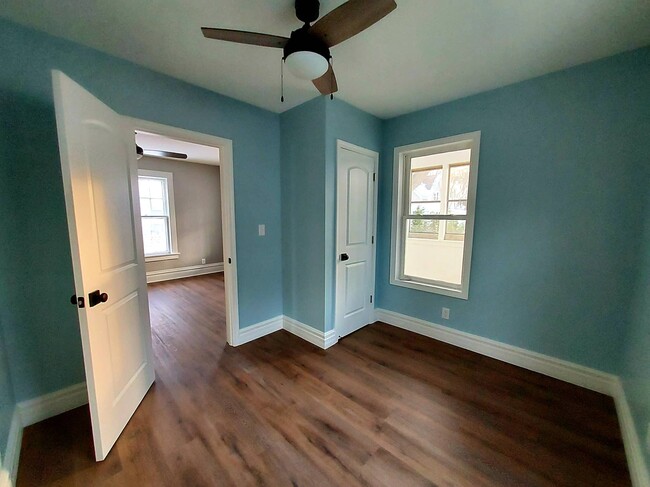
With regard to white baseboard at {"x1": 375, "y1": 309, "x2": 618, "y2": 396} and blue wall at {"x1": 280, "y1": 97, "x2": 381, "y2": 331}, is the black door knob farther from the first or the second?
white baseboard at {"x1": 375, "y1": 309, "x2": 618, "y2": 396}

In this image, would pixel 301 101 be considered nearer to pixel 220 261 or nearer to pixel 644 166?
pixel 644 166

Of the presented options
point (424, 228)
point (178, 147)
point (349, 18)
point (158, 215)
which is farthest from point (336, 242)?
point (158, 215)

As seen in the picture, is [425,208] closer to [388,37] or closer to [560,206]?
[560,206]

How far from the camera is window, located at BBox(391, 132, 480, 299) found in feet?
8.18

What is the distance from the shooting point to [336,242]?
2551mm

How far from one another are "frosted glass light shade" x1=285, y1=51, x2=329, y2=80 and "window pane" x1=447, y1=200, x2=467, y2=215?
75.9 inches

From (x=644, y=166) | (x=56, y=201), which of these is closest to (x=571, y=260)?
(x=644, y=166)

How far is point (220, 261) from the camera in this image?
6.04 m

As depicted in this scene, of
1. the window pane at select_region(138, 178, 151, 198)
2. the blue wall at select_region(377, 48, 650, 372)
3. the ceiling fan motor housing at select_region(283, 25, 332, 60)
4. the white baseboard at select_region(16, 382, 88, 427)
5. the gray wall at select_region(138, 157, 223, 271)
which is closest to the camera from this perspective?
the ceiling fan motor housing at select_region(283, 25, 332, 60)

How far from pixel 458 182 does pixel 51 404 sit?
3.74 meters

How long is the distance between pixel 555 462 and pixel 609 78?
2.48 metres

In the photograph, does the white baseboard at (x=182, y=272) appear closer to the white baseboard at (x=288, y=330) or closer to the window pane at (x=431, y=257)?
the white baseboard at (x=288, y=330)

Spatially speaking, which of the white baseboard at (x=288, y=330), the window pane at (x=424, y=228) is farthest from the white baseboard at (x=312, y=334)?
the window pane at (x=424, y=228)

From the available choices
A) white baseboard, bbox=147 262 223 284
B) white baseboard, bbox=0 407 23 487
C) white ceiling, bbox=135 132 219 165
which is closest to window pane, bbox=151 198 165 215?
white ceiling, bbox=135 132 219 165
